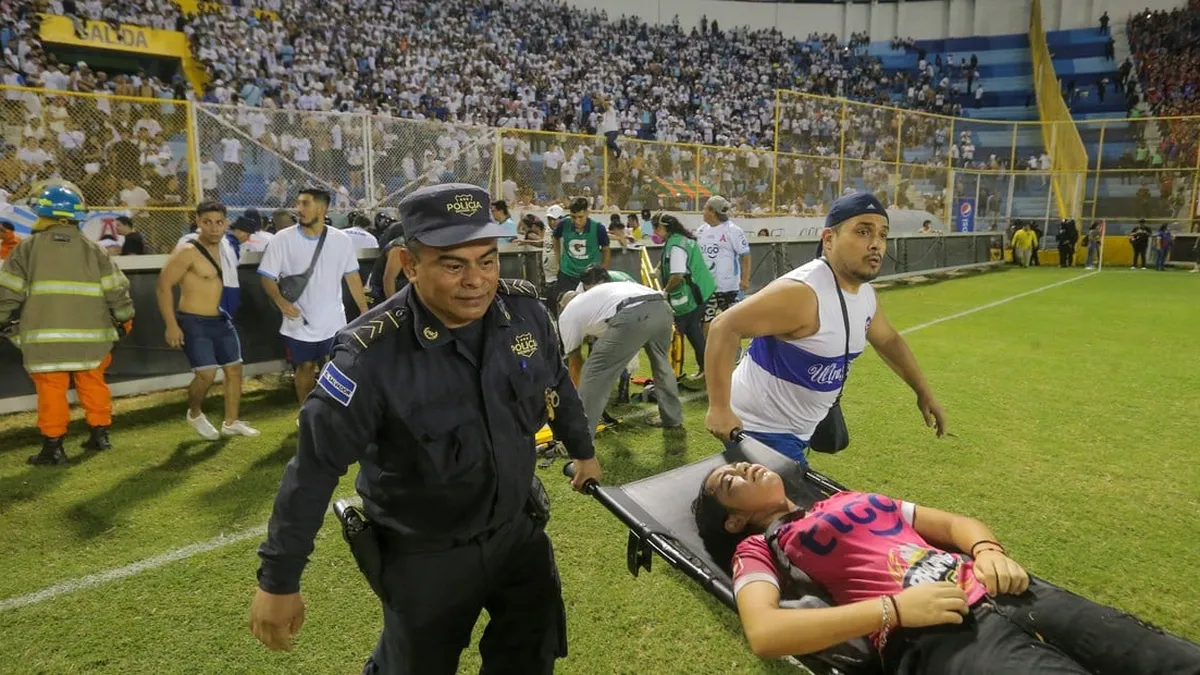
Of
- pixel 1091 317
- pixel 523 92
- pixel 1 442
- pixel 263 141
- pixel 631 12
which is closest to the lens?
pixel 1 442

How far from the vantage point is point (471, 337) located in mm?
2268

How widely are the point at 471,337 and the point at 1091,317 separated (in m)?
14.0

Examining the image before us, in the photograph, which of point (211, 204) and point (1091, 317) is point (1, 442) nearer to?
point (211, 204)

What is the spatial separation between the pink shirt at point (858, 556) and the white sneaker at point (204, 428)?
5173 mm

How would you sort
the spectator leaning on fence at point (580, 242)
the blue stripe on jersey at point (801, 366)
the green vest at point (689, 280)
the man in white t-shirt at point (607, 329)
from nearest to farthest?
the blue stripe on jersey at point (801, 366)
the man in white t-shirt at point (607, 329)
the green vest at point (689, 280)
the spectator leaning on fence at point (580, 242)

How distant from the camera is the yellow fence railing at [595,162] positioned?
912 centimetres

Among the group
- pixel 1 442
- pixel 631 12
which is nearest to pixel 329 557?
pixel 1 442

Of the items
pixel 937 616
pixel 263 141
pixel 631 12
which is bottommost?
pixel 937 616

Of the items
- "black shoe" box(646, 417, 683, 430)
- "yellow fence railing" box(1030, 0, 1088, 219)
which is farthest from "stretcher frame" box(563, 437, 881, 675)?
"yellow fence railing" box(1030, 0, 1088, 219)

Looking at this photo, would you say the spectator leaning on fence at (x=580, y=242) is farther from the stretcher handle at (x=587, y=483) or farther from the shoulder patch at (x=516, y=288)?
the shoulder patch at (x=516, y=288)

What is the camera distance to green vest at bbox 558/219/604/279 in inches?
357

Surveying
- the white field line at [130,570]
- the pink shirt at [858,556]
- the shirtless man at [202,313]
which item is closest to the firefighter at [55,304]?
the shirtless man at [202,313]

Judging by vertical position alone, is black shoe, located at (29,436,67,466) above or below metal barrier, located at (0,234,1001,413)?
below

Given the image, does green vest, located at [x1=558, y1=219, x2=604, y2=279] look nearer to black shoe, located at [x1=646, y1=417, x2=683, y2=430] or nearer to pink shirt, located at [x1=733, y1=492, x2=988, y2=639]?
black shoe, located at [x1=646, y1=417, x2=683, y2=430]
